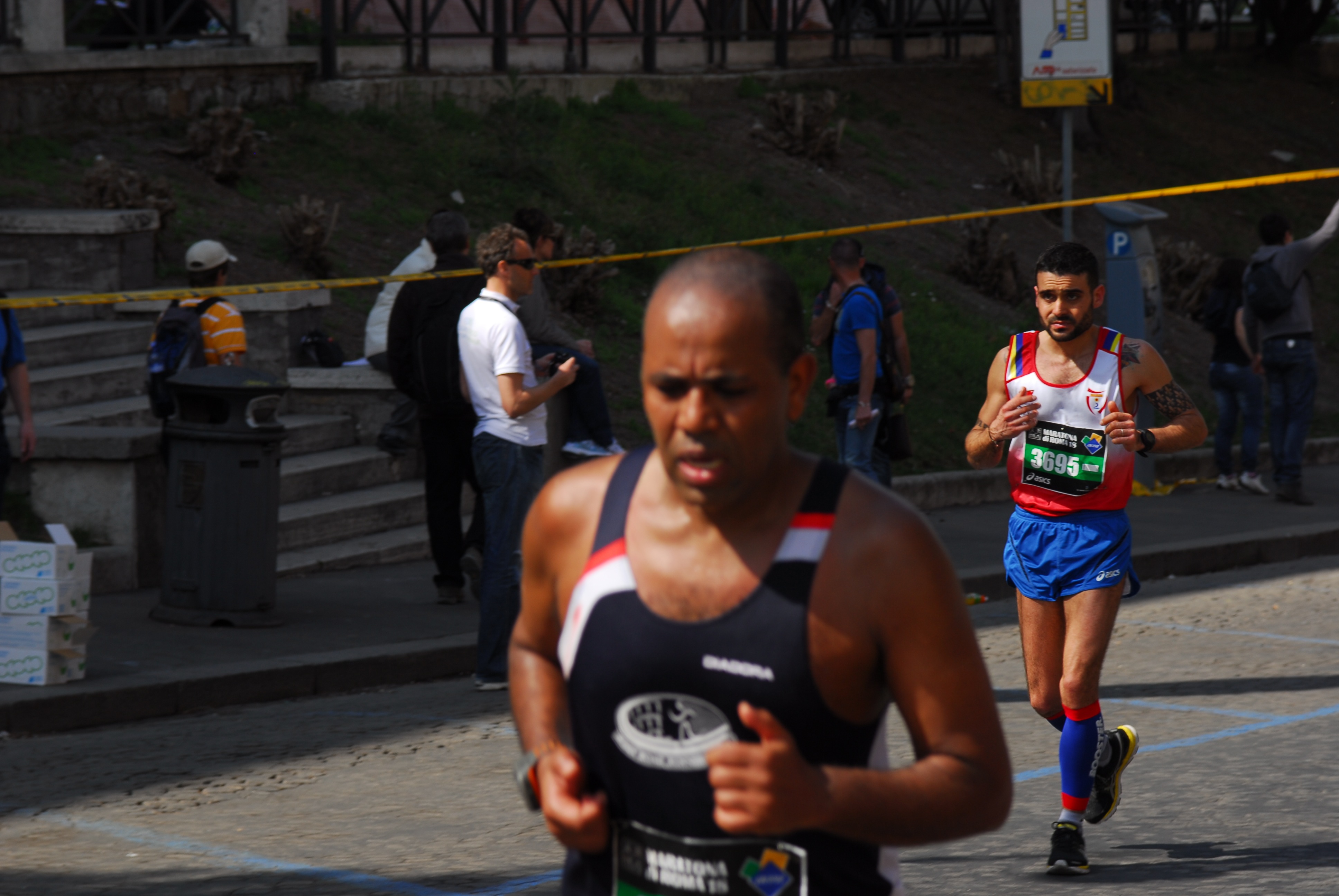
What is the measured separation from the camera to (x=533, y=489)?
7988 mm

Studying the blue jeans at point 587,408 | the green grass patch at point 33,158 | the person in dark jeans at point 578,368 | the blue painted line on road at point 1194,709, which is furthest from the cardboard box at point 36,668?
the green grass patch at point 33,158

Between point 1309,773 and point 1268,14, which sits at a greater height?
point 1268,14

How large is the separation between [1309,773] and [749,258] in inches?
198

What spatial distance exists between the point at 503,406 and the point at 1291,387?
7932 millimetres

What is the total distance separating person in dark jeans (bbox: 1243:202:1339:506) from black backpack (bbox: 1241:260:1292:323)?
0.07 feet


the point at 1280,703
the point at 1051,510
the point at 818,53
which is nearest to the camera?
the point at 1051,510

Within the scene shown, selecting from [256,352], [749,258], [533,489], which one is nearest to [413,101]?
[256,352]

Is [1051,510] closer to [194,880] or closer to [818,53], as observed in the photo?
[194,880]

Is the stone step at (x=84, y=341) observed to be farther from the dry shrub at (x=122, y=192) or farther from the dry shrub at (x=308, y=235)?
the dry shrub at (x=308, y=235)

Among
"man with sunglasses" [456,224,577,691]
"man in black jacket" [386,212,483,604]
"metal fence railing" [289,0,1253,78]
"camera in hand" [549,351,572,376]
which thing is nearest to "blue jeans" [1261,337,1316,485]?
"camera in hand" [549,351,572,376]

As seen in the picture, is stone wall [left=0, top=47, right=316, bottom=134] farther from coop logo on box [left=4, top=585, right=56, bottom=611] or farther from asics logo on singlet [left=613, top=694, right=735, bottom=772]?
asics logo on singlet [left=613, top=694, right=735, bottom=772]

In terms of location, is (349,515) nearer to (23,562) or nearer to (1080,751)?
(23,562)

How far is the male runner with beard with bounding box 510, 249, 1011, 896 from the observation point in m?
2.12

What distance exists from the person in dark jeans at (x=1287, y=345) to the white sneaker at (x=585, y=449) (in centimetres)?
585
